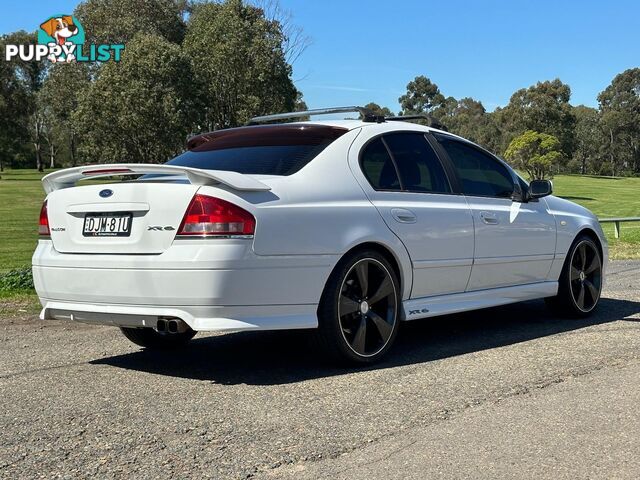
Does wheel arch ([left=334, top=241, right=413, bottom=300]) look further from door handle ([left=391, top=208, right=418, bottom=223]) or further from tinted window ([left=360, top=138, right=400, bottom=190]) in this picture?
tinted window ([left=360, top=138, right=400, bottom=190])

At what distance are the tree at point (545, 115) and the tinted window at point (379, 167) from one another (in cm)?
7981

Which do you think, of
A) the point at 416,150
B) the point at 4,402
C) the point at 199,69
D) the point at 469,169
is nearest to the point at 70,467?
the point at 4,402

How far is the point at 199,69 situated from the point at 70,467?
4075cm

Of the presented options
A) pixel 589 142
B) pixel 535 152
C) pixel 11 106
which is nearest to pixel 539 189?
pixel 11 106

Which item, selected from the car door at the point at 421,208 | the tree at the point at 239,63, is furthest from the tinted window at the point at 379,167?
the tree at the point at 239,63

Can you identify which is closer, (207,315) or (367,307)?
(207,315)

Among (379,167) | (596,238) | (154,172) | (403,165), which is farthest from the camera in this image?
(596,238)

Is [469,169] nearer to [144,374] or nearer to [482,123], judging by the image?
[144,374]

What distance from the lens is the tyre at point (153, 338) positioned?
5355 mm

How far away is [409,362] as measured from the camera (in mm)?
4801

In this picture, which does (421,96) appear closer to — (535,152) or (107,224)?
(535,152)

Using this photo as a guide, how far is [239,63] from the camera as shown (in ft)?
135

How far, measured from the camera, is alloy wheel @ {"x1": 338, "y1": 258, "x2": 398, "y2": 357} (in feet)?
15.0

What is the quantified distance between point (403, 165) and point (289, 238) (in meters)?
1.41
